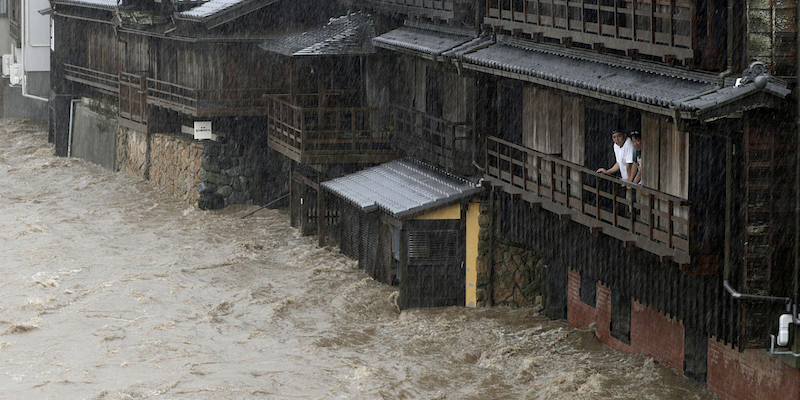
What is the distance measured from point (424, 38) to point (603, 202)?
7.54m

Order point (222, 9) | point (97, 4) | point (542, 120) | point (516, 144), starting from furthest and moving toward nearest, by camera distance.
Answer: point (97, 4) < point (222, 9) < point (516, 144) < point (542, 120)

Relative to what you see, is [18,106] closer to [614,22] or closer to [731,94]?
[614,22]

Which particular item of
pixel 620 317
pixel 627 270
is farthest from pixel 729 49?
pixel 620 317

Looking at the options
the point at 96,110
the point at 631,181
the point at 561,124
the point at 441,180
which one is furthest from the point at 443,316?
the point at 96,110

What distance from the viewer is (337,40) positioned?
29.3 m

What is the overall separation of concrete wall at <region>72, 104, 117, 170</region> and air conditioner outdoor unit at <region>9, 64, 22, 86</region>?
595 cm

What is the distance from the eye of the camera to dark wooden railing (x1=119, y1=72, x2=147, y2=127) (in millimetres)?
38303

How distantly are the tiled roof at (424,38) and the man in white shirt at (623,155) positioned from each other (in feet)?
20.0

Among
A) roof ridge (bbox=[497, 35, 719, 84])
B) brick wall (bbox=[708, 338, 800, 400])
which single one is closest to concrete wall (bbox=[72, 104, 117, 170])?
roof ridge (bbox=[497, 35, 719, 84])

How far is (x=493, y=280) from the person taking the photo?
24.8 metres

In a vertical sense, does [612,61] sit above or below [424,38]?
below

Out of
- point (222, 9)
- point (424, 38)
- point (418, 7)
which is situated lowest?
point (424, 38)

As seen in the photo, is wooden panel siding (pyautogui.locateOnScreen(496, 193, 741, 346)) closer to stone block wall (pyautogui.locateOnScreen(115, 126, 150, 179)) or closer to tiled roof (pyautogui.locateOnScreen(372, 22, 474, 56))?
tiled roof (pyautogui.locateOnScreen(372, 22, 474, 56))

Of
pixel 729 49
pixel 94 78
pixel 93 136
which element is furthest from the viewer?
pixel 93 136
